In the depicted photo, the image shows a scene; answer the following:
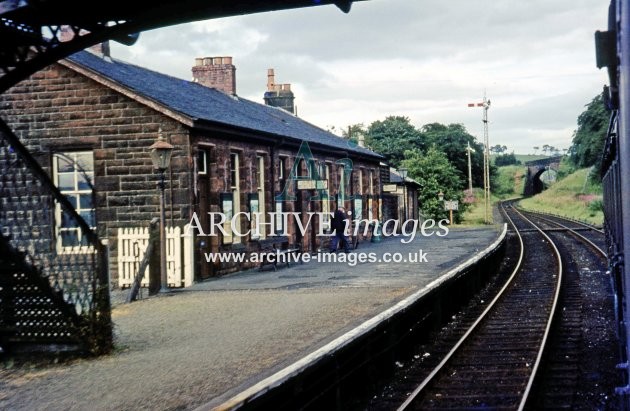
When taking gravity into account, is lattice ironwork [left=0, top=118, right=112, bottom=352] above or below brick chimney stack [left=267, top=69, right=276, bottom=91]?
below

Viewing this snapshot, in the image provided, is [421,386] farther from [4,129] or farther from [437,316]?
[4,129]

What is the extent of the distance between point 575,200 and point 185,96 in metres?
56.5

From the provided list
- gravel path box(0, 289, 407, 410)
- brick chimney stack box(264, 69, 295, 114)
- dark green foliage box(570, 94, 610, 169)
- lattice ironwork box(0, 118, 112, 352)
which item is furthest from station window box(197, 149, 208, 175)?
dark green foliage box(570, 94, 610, 169)

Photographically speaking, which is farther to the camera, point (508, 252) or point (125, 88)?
point (508, 252)

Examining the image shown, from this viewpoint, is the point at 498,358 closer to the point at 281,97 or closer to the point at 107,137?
the point at 107,137

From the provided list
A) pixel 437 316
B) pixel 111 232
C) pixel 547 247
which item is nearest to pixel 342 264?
pixel 111 232

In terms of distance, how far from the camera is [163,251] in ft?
46.9

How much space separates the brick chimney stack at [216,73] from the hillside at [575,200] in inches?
1085

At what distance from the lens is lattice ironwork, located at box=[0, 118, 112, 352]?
8.38 metres

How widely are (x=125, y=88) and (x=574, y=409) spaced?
12037 millimetres

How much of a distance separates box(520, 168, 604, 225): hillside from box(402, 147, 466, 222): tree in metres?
8.85

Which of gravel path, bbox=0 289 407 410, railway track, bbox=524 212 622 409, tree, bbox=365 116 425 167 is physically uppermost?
tree, bbox=365 116 425 167

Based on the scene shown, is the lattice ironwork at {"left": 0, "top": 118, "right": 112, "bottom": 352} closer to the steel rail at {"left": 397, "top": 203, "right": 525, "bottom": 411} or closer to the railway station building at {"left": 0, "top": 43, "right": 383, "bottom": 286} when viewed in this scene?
the steel rail at {"left": 397, "top": 203, "right": 525, "bottom": 411}

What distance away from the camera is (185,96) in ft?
64.9
